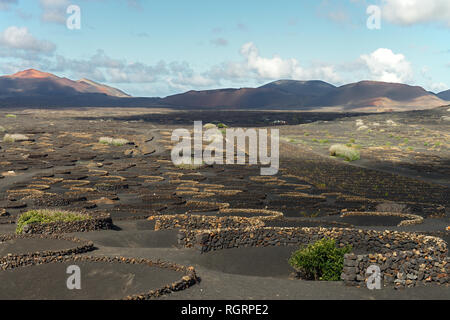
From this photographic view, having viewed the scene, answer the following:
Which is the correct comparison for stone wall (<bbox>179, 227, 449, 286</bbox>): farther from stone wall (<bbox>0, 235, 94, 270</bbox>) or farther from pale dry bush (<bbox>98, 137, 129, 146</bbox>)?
pale dry bush (<bbox>98, 137, 129, 146</bbox>)

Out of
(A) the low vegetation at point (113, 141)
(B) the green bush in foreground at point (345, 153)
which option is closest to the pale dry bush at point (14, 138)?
(A) the low vegetation at point (113, 141)
